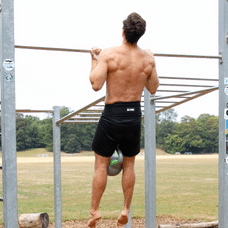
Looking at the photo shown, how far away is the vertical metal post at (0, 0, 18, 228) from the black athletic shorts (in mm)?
823

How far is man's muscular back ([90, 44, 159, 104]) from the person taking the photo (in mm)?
3086

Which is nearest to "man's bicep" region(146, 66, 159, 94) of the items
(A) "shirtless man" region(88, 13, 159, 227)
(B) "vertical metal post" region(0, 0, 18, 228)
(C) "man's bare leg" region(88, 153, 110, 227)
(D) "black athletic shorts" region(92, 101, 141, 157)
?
(A) "shirtless man" region(88, 13, 159, 227)

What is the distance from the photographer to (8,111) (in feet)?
10.3

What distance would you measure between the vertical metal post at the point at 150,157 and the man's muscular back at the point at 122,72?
6.95 ft

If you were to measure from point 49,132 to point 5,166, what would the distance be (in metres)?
39.2

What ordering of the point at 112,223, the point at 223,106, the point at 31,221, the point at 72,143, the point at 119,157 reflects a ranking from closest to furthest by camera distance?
the point at 119,157, the point at 223,106, the point at 31,221, the point at 112,223, the point at 72,143

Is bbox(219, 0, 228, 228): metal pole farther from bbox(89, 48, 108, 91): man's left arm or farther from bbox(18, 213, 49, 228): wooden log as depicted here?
bbox(18, 213, 49, 228): wooden log

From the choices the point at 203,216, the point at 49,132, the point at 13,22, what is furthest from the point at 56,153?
the point at 49,132

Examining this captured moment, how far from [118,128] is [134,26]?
3.26 ft

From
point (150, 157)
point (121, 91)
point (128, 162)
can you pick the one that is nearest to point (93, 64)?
point (121, 91)

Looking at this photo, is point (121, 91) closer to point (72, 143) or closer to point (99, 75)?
point (99, 75)

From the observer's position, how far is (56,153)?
6.09m

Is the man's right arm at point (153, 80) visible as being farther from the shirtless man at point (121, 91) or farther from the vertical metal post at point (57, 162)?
the vertical metal post at point (57, 162)

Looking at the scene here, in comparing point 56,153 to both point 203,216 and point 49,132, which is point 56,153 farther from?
point 49,132
